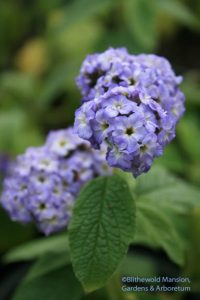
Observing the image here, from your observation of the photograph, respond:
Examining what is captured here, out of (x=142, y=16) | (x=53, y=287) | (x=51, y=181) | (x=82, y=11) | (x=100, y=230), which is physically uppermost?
(x=82, y=11)

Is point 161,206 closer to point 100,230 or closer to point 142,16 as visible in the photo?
point 100,230

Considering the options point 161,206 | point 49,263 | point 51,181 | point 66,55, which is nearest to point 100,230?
point 51,181

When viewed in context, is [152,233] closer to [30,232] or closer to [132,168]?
[132,168]

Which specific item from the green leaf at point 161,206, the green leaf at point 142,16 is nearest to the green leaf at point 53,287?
the green leaf at point 161,206

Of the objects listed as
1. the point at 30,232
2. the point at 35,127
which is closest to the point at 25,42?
the point at 35,127

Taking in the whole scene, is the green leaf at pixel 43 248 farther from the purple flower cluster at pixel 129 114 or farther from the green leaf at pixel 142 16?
the green leaf at pixel 142 16

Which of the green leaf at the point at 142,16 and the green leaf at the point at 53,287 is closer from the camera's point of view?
the green leaf at the point at 53,287

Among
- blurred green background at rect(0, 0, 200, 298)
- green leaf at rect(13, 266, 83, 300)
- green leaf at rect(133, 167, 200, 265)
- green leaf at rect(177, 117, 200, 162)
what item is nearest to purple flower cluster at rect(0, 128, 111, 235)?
green leaf at rect(133, 167, 200, 265)
